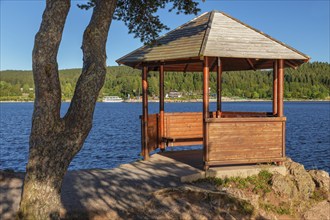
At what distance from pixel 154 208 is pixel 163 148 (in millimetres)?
6125

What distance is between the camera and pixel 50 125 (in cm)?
536

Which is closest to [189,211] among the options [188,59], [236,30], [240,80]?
[188,59]

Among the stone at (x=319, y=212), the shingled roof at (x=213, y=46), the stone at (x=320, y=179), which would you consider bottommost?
the stone at (x=319, y=212)

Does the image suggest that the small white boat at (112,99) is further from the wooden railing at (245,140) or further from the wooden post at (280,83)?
the wooden railing at (245,140)

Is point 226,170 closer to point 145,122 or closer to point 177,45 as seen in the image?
point 145,122

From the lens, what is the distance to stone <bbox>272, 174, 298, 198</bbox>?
9377mm

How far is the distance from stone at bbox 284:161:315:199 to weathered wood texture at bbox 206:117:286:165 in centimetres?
48

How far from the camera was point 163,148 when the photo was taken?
13.4 metres

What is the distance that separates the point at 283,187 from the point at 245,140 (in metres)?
1.66

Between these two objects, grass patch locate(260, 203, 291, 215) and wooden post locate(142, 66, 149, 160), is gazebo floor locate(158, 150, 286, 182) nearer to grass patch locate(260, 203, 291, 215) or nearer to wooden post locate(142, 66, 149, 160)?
wooden post locate(142, 66, 149, 160)

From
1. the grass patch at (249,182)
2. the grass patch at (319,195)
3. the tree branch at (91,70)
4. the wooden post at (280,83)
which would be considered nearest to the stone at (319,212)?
the grass patch at (319,195)

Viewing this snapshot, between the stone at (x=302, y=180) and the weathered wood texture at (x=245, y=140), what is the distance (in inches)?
18.9

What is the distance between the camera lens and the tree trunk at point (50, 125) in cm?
526

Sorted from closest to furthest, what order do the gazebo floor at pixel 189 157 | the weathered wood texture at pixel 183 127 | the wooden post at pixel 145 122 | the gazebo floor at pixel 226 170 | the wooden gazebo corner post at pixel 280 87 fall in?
the gazebo floor at pixel 226 170 → the wooden gazebo corner post at pixel 280 87 → the gazebo floor at pixel 189 157 → the wooden post at pixel 145 122 → the weathered wood texture at pixel 183 127
